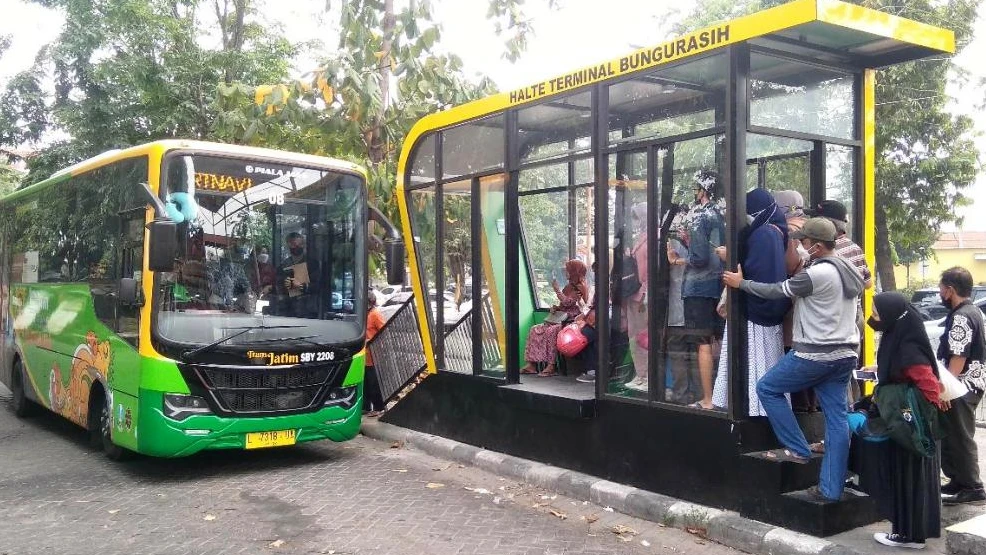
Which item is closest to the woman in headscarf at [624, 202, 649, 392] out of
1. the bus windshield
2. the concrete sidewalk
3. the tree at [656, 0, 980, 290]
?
the concrete sidewalk

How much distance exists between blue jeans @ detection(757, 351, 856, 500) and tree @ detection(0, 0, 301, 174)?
1228cm

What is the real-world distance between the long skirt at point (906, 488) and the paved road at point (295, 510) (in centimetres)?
99

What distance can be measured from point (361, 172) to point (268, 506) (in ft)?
11.0

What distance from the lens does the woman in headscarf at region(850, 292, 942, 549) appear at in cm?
498

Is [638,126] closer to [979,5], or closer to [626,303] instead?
[626,303]

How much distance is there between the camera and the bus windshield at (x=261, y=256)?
7395mm

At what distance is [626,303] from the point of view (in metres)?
6.85

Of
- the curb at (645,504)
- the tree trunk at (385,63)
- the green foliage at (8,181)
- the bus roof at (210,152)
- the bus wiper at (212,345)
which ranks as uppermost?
the green foliage at (8,181)

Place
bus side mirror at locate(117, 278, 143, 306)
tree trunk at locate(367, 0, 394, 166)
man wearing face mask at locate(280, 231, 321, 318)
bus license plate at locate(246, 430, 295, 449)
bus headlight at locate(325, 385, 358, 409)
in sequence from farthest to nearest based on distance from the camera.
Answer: tree trunk at locate(367, 0, 394, 166)
bus headlight at locate(325, 385, 358, 409)
man wearing face mask at locate(280, 231, 321, 318)
bus license plate at locate(246, 430, 295, 449)
bus side mirror at locate(117, 278, 143, 306)

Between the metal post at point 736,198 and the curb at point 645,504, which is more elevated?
A: the metal post at point 736,198

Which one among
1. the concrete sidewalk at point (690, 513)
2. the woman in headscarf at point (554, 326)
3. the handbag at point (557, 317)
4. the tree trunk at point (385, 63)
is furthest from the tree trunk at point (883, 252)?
the tree trunk at point (385, 63)

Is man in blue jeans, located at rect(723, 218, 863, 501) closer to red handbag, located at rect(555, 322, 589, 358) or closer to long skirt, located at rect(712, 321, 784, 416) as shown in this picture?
long skirt, located at rect(712, 321, 784, 416)

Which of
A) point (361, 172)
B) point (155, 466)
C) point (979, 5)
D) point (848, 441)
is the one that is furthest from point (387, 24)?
point (979, 5)

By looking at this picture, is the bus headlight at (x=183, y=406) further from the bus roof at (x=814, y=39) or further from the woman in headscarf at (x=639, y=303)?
the bus roof at (x=814, y=39)
